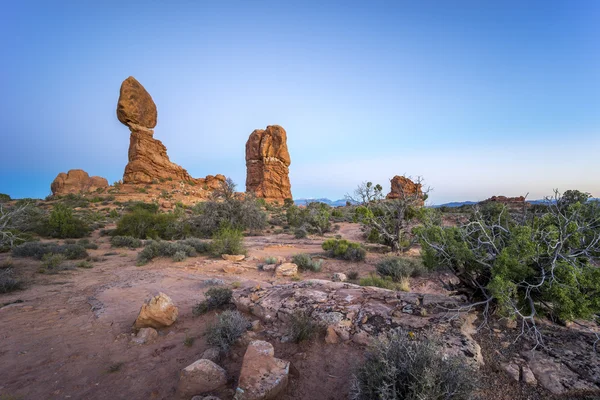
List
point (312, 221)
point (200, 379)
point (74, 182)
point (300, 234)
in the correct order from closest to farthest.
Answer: point (200, 379) < point (300, 234) < point (312, 221) < point (74, 182)

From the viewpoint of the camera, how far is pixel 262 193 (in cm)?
4475

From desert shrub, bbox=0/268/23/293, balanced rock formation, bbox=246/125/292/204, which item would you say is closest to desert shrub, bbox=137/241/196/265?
desert shrub, bbox=0/268/23/293

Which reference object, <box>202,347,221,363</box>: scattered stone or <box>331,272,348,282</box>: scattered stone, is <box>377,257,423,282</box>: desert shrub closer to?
<box>331,272,348,282</box>: scattered stone

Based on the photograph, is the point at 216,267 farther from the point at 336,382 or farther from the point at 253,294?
the point at 336,382

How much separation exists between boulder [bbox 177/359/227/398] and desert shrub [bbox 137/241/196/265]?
7963mm

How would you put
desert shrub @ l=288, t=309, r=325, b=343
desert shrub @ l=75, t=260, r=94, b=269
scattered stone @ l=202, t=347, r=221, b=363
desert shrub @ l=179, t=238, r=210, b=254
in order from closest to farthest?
scattered stone @ l=202, t=347, r=221, b=363 → desert shrub @ l=288, t=309, r=325, b=343 → desert shrub @ l=75, t=260, r=94, b=269 → desert shrub @ l=179, t=238, r=210, b=254

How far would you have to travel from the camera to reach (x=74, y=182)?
36.9 m

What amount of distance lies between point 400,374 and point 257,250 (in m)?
10.3

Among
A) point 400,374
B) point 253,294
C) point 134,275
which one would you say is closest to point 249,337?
point 253,294

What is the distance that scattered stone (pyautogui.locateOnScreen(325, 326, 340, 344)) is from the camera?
375 cm

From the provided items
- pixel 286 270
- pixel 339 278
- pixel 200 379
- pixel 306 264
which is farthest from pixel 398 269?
pixel 200 379

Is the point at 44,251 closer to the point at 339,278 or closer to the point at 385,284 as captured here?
the point at 339,278

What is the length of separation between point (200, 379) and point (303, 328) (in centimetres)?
Answer: 150

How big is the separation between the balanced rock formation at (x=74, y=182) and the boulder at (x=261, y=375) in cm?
4259
